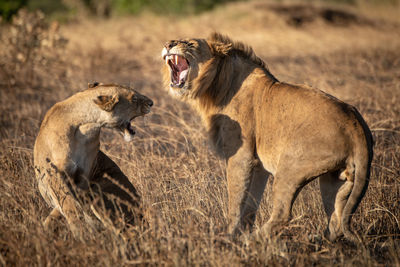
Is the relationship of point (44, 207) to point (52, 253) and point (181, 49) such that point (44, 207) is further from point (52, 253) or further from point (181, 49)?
point (181, 49)

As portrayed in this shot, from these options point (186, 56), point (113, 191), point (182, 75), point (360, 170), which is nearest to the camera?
point (360, 170)

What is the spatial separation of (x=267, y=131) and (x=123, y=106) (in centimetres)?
117

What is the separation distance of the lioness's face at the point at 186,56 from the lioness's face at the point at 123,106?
48 cm

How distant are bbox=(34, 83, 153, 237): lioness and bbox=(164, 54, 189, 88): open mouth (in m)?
0.56

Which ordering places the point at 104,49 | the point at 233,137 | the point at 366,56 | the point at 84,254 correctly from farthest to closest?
the point at 104,49
the point at 366,56
the point at 233,137
the point at 84,254

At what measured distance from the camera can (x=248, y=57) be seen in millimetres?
4516

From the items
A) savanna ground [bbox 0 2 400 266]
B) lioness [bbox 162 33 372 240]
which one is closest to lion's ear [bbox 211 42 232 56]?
lioness [bbox 162 33 372 240]

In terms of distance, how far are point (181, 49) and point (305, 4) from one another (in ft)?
61.6

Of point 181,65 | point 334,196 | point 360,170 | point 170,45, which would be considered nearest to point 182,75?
point 181,65

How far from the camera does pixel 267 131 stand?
13.1 ft

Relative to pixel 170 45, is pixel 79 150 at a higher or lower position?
lower

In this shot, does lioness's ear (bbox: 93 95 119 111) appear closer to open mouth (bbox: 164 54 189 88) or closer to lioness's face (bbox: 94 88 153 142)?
lioness's face (bbox: 94 88 153 142)

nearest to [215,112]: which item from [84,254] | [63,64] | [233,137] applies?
[233,137]

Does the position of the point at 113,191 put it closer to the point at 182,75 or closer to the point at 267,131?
the point at 182,75
